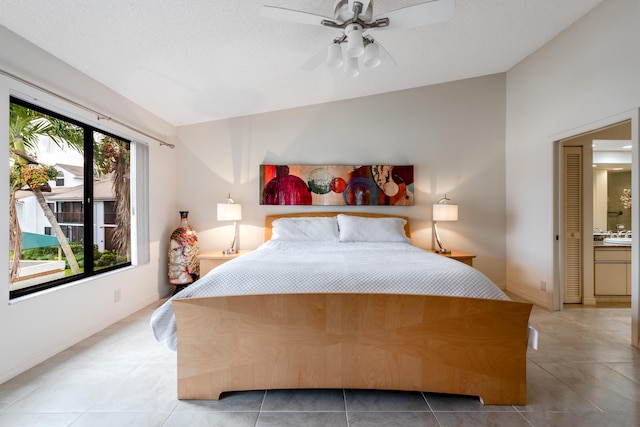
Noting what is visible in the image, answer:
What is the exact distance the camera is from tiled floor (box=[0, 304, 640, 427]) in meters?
1.60

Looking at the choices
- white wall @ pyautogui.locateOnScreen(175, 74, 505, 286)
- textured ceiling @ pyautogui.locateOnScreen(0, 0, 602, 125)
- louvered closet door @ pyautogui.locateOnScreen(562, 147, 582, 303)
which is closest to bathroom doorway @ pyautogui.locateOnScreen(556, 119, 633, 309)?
louvered closet door @ pyautogui.locateOnScreen(562, 147, 582, 303)

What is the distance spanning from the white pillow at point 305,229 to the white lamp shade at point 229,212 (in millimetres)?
477

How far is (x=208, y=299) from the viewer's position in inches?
66.5

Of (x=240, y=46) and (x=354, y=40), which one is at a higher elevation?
(x=240, y=46)

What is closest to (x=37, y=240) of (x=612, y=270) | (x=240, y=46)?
(x=240, y=46)

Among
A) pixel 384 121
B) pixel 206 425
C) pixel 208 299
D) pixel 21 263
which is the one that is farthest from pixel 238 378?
pixel 384 121

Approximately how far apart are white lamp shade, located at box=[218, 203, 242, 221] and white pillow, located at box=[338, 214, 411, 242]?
4.23 feet

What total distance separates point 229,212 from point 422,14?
2.80 meters

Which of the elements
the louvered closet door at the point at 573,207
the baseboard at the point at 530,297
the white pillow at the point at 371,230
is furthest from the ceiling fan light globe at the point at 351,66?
the baseboard at the point at 530,297

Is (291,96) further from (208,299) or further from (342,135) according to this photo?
(208,299)

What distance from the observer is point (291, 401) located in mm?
1762

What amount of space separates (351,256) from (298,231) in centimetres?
122

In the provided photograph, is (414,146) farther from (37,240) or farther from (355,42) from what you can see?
(37,240)

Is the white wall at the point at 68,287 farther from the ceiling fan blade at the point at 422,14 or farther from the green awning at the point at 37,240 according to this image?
the ceiling fan blade at the point at 422,14
